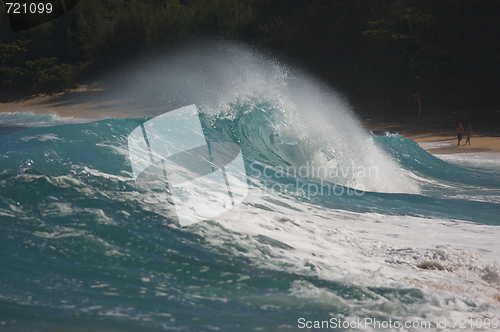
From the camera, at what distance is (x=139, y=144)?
7.25 m

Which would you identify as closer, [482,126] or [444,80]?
[482,126]

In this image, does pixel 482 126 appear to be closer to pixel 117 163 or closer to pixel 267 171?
pixel 267 171

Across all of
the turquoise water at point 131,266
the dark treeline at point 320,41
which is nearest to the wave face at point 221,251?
the turquoise water at point 131,266

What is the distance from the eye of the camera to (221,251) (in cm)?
437

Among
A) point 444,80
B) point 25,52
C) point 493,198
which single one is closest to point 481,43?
point 444,80

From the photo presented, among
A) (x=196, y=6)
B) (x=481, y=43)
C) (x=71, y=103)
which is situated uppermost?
(x=196, y=6)

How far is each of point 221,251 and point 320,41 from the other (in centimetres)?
2538

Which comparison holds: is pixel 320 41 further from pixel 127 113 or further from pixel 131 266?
pixel 131 266

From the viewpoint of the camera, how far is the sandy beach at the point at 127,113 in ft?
51.7

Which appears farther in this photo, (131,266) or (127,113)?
(127,113)

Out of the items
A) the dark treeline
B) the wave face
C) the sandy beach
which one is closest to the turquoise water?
the wave face

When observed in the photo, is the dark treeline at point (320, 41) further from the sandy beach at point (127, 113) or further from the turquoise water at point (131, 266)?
the turquoise water at point (131, 266)

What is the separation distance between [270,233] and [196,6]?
3298 cm

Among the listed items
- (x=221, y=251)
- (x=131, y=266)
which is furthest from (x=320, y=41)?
(x=131, y=266)
